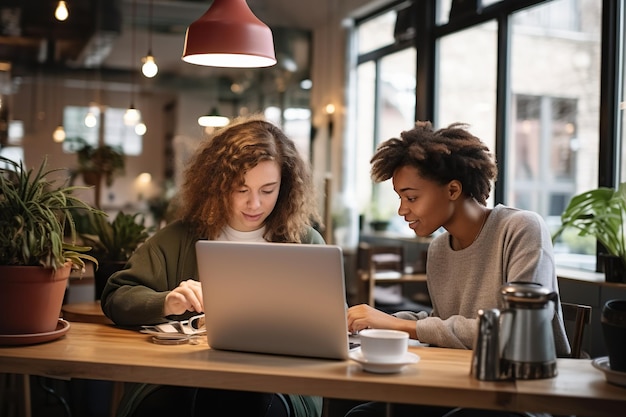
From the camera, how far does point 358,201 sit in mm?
8164

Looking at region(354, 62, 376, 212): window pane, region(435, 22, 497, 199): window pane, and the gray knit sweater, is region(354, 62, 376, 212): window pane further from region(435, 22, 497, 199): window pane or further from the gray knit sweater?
the gray knit sweater

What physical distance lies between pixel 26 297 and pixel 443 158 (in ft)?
4.08

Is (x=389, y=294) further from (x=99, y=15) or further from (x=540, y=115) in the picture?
(x=99, y=15)

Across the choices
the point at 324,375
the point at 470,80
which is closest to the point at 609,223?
the point at 324,375

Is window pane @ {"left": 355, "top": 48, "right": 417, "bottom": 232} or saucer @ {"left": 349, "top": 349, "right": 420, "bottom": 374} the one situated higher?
window pane @ {"left": 355, "top": 48, "right": 417, "bottom": 232}

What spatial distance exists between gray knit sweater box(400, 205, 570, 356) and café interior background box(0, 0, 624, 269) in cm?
234

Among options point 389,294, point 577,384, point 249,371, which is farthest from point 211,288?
point 389,294

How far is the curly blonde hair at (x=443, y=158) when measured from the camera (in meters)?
2.38

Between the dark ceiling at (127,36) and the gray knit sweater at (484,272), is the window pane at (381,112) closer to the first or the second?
the dark ceiling at (127,36)

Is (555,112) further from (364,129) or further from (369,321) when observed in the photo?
(369,321)

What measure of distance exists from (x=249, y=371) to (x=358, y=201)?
6.37 m

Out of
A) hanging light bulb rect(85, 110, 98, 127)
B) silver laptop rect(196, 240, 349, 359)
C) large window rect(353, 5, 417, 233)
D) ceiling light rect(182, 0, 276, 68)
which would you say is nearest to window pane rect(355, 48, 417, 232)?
large window rect(353, 5, 417, 233)

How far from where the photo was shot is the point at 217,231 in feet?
8.98

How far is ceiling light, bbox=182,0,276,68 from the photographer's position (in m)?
2.61
